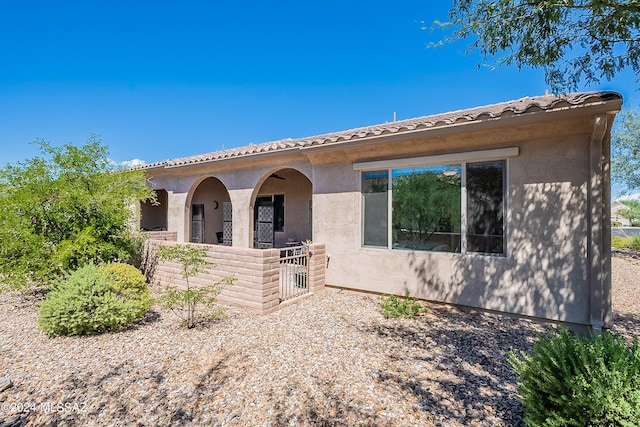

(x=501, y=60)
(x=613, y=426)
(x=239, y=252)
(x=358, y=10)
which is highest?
(x=358, y=10)

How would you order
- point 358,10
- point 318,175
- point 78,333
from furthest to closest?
point 358,10 → point 318,175 → point 78,333

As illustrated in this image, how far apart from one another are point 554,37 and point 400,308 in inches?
197

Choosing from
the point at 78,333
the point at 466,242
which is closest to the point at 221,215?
the point at 78,333

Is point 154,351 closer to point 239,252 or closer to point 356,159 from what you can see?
point 239,252

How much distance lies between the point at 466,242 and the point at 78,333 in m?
7.24

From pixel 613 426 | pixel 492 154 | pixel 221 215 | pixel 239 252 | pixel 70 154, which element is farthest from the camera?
pixel 221 215

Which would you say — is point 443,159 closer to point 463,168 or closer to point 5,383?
point 463,168

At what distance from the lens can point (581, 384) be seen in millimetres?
2209

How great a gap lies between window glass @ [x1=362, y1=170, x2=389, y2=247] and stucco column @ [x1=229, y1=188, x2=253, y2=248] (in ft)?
14.3

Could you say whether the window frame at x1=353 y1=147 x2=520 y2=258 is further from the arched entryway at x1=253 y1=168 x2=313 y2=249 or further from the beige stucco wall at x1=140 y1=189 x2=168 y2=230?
the beige stucco wall at x1=140 y1=189 x2=168 y2=230

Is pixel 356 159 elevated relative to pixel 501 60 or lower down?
lower down

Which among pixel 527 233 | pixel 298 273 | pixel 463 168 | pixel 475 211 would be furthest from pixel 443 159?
pixel 298 273

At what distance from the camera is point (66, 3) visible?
8.54 meters

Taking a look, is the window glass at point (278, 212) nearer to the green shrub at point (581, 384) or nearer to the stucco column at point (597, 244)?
the stucco column at point (597, 244)
